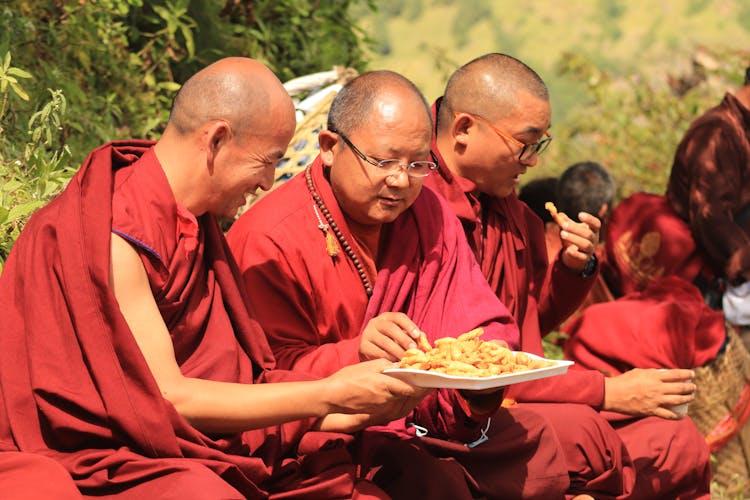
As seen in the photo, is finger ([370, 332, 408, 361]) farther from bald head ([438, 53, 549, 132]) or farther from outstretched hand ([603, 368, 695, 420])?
outstretched hand ([603, 368, 695, 420])

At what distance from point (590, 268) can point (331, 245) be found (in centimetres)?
141

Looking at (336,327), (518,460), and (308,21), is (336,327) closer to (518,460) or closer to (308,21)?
(518,460)

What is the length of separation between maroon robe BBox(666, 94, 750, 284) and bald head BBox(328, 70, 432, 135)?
9.18ft

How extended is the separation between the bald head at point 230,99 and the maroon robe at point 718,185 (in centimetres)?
342

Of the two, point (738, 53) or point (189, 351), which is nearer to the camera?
point (189, 351)

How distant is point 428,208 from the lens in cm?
484

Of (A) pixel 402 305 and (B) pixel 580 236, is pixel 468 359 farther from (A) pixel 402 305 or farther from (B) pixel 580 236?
(B) pixel 580 236

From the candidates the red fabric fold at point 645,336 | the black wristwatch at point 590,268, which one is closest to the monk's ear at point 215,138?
the black wristwatch at point 590,268

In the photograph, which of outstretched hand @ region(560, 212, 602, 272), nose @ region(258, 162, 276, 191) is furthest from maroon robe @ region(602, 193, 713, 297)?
nose @ region(258, 162, 276, 191)

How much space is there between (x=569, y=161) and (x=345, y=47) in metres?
3.39

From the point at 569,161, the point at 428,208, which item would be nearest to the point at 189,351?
the point at 428,208

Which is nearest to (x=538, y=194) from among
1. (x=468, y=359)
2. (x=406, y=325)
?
(x=406, y=325)

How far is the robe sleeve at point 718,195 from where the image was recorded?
22.6 ft

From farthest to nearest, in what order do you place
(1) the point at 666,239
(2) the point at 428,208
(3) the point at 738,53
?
1. (3) the point at 738,53
2. (1) the point at 666,239
3. (2) the point at 428,208
